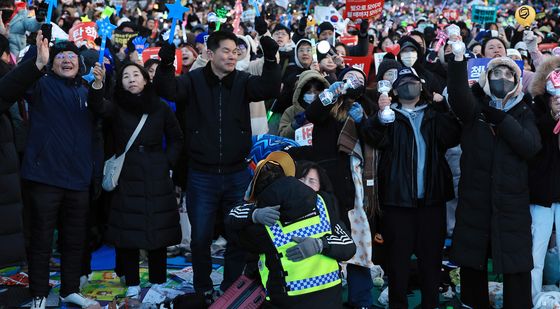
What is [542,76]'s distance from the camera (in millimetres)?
5156

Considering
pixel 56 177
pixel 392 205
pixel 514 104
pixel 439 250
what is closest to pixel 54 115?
pixel 56 177

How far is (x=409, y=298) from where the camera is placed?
564 centimetres

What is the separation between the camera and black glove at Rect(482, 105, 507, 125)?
4668 millimetres

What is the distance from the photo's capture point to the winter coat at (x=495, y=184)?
4.78m

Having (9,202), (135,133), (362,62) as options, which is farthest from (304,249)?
(362,62)

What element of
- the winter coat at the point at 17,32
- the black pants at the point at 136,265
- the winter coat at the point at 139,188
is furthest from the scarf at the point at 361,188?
the winter coat at the point at 17,32

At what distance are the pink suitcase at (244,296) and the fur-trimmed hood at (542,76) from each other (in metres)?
2.54

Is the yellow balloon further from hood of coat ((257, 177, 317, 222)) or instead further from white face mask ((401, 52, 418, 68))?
hood of coat ((257, 177, 317, 222))

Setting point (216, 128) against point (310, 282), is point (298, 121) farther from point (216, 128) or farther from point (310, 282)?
point (310, 282)

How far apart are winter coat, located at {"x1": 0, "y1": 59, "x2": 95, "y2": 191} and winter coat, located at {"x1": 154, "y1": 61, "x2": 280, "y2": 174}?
31.3 inches

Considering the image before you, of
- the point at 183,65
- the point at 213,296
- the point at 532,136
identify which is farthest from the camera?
the point at 183,65

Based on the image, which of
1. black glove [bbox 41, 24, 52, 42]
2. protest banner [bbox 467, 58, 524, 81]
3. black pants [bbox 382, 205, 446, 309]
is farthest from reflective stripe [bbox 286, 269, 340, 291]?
protest banner [bbox 467, 58, 524, 81]

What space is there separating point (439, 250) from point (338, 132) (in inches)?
44.9

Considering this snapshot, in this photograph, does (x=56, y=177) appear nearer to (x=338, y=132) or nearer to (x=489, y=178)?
(x=338, y=132)
